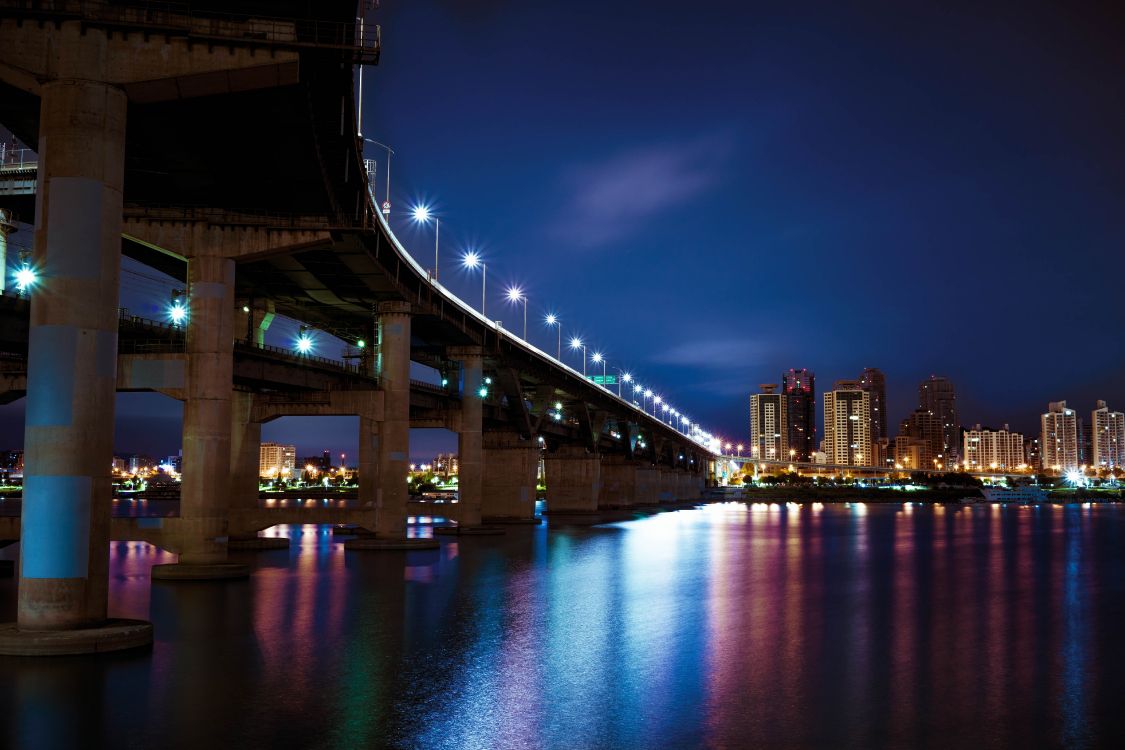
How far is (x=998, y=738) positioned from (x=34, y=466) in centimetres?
1745

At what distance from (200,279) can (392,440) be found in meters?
15.6

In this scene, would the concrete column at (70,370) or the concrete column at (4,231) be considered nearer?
the concrete column at (70,370)

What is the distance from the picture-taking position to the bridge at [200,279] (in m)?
18.6

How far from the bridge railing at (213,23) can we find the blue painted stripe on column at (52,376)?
20.9ft

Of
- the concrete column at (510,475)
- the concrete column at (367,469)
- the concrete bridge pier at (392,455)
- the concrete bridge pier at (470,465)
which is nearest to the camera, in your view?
the concrete bridge pier at (392,455)

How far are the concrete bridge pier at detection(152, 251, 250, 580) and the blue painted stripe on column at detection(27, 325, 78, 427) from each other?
1495cm

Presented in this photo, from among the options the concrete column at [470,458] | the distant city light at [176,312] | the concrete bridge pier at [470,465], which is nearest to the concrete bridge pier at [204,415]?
the distant city light at [176,312]

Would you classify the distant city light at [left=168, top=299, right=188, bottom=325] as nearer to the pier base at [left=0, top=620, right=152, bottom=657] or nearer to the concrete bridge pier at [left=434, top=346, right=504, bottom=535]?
the concrete bridge pier at [left=434, top=346, right=504, bottom=535]

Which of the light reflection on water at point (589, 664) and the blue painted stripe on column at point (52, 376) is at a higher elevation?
the blue painted stripe on column at point (52, 376)

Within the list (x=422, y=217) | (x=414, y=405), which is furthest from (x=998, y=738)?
(x=414, y=405)

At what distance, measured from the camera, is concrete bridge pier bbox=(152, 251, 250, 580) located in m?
33.3

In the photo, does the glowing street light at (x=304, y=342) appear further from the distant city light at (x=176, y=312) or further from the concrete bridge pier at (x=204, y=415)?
the concrete bridge pier at (x=204, y=415)

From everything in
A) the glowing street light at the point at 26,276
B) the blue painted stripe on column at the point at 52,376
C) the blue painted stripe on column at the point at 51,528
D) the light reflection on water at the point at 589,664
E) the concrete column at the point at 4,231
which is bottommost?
the light reflection on water at the point at 589,664

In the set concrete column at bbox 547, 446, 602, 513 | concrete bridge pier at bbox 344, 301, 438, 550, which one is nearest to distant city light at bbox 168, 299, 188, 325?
concrete bridge pier at bbox 344, 301, 438, 550
